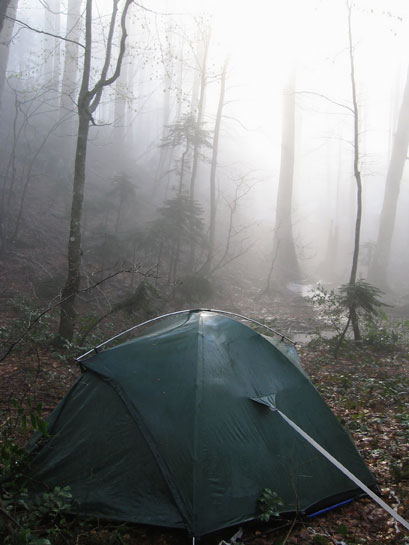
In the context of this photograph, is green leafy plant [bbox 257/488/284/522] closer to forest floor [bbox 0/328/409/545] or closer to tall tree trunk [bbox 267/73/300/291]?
forest floor [bbox 0/328/409/545]

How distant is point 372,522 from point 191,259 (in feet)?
36.7

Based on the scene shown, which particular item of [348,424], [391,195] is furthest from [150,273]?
[391,195]

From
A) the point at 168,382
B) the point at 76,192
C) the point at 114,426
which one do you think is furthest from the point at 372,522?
the point at 76,192

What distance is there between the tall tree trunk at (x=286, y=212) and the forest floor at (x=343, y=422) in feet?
30.1

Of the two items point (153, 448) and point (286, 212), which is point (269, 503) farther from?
point (286, 212)

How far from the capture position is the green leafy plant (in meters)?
3.24

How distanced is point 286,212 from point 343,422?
1456 cm

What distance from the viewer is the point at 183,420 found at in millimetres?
3455

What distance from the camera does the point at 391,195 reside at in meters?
18.1

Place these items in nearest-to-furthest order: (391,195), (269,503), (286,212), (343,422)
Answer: (269,503), (343,422), (391,195), (286,212)

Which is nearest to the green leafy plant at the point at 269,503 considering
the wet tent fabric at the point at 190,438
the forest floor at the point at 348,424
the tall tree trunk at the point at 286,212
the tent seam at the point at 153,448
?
the wet tent fabric at the point at 190,438

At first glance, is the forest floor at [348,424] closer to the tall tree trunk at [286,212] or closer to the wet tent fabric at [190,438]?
the wet tent fabric at [190,438]

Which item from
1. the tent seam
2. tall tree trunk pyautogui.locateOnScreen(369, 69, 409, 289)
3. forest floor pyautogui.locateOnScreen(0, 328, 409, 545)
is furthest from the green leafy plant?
tall tree trunk pyautogui.locateOnScreen(369, 69, 409, 289)

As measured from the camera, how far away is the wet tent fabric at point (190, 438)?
10.6 feet
